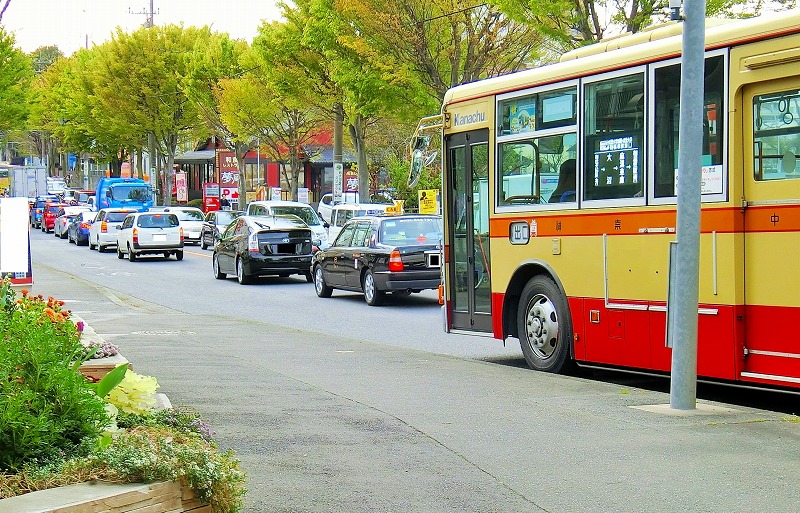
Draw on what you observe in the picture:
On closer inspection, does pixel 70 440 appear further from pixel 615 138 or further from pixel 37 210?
pixel 37 210

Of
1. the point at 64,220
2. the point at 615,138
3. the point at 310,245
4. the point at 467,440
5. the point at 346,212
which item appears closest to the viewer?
the point at 467,440

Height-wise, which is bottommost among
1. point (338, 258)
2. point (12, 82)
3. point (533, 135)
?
point (338, 258)

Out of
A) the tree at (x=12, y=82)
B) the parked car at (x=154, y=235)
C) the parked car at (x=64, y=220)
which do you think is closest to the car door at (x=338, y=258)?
the parked car at (x=154, y=235)

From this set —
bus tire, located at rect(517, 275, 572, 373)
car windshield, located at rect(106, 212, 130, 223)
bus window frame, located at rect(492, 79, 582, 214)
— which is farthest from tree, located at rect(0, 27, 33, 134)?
bus tire, located at rect(517, 275, 572, 373)

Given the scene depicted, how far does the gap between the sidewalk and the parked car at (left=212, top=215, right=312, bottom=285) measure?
15.5 m

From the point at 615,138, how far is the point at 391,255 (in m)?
10.9

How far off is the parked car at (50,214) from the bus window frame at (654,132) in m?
56.1

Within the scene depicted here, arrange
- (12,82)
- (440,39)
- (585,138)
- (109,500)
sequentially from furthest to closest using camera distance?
(12,82) → (440,39) → (585,138) → (109,500)

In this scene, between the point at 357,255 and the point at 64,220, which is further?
the point at 64,220

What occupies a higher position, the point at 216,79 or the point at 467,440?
the point at 216,79

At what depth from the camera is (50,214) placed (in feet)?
210

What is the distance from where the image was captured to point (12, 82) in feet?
178

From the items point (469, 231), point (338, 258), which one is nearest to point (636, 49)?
point (469, 231)

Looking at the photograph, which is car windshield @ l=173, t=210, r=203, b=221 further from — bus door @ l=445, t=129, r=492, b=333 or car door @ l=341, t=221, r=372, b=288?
bus door @ l=445, t=129, r=492, b=333
